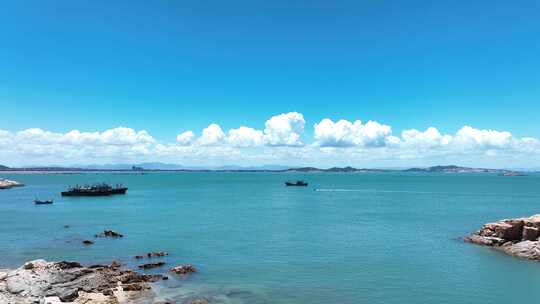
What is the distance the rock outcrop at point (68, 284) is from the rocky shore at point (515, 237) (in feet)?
138

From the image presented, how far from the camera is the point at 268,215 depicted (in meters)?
97.8

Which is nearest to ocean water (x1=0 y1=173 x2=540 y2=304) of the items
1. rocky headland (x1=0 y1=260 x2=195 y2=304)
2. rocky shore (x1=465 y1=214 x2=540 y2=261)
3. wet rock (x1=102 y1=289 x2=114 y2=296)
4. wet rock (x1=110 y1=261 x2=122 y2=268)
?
wet rock (x1=110 y1=261 x2=122 y2=268)

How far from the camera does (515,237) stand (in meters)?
55.5

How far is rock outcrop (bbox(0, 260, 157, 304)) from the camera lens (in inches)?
1320

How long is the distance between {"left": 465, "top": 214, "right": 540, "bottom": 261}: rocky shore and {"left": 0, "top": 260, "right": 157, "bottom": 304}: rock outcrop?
42031mm

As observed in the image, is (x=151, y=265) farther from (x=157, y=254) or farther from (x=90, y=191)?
(x=90, y=191)

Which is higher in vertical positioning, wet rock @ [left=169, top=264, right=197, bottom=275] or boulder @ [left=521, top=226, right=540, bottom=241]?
boulder @ [left=521, top=226, right=540, bottom=241]

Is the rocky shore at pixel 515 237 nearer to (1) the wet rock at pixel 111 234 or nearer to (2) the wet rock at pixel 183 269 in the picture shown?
(2) the wet rock at pixel 183 269

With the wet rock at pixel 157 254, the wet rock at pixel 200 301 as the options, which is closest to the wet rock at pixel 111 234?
the wet rock at pixel 157 254

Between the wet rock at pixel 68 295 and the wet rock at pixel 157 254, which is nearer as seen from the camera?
the wet rock at pixel 68 295

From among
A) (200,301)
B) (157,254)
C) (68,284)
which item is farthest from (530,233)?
(68,284)

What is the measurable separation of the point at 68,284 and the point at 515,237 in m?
52.2

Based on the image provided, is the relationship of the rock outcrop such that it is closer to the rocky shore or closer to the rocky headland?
the rocky headland

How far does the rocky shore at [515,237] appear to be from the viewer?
50438 mm
